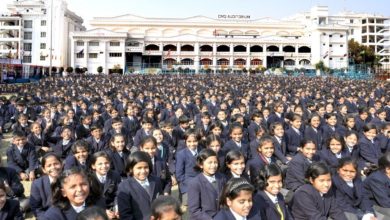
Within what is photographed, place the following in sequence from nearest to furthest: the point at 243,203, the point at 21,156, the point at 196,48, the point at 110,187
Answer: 1. the point at 243,203
2. the point at 110,187
3. the point at 21,156
4. the point at 196,48

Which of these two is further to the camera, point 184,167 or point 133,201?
point 184,167

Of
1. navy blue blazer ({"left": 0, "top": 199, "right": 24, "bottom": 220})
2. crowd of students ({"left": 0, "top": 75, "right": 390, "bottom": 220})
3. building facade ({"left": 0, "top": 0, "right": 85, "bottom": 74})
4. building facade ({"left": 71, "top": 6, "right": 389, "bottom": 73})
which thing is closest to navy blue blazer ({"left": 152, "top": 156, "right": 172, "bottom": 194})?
crowd of students ({"left": 0, "top": 75, "right": 390, "bottom": 220})

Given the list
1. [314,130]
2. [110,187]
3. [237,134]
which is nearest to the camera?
[110,187]

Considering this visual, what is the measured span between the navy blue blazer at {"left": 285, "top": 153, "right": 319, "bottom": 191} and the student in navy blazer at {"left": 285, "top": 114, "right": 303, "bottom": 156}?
93.3 inches

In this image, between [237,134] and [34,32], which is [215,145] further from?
[34,32]

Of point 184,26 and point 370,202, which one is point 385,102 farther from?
point 184,26

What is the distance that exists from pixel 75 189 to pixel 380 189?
3289 millimetres

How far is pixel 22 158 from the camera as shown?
715 centimetres

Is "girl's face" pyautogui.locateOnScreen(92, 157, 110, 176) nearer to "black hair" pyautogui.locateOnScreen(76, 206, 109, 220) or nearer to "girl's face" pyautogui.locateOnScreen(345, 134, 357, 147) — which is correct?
"black hair" pyautogui.locateOnScreen(76, 206, 109, 220)

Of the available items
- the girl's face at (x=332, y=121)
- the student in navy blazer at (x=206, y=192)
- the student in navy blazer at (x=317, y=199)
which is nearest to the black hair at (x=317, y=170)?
the student in navy blazer at (x=317, y=199)

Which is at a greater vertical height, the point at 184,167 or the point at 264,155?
the point at 264,155

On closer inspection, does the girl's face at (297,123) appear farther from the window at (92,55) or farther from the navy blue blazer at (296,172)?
the window at (92,55)

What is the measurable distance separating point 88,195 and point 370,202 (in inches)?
121

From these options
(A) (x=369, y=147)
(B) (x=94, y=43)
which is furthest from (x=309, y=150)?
(B) (x=94, y=43)
